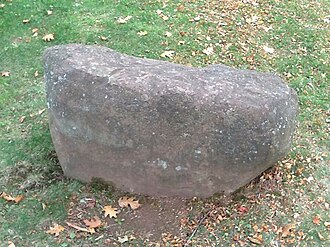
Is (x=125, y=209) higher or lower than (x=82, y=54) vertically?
lower

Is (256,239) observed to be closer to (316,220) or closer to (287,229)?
(287,229)

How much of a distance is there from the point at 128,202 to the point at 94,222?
329 millimetres

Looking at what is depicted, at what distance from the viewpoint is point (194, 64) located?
6.36m

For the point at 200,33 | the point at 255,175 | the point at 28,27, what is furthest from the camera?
the point at 28,27

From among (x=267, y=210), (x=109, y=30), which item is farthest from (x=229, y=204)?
(x=109, y=30)

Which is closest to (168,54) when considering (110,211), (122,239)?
(110,211)

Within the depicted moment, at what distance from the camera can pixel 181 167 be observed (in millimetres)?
4109

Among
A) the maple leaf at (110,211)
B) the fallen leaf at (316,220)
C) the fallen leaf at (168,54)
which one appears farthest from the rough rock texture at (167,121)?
the fallen leaf at (168,54)

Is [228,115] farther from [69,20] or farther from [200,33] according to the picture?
[69,20]

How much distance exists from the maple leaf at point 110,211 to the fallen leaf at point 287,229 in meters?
1.37

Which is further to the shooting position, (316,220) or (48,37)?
(48,37)

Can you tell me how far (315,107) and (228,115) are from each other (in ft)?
6.83

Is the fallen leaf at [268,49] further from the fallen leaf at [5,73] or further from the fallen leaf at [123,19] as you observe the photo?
the fallen leaf at [5,73]

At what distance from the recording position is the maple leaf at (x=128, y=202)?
432 cm
